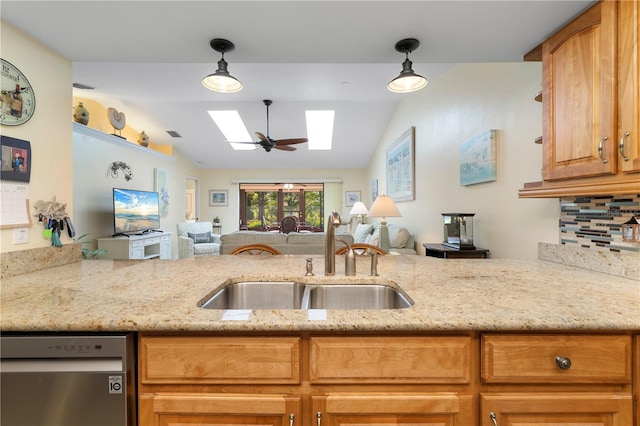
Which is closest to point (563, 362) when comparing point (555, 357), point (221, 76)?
point (555, 357)

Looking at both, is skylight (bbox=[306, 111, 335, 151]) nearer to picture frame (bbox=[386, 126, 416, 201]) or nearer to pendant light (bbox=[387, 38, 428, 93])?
picture frame (bbox=[386, 126, 416, 201])

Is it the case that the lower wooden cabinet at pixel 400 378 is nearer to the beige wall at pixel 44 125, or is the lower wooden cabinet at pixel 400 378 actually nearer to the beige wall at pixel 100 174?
the beige wall at pixel 44 125

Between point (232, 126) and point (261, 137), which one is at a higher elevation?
point (232, 126)

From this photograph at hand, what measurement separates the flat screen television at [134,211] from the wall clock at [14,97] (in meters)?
3.65

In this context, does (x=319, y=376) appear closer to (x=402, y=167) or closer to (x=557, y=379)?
(x=557, y=379)

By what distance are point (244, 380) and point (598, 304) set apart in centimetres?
116

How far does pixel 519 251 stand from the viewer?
7.38ft

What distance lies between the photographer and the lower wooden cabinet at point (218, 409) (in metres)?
0.90

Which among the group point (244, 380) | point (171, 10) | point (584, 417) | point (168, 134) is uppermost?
point (168, 134)

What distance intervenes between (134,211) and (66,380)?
500 centimetres

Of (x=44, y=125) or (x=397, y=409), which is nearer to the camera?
(x=397, y=409)

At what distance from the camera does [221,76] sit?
5.89 feet

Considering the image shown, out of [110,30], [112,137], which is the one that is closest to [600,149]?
[110,30]

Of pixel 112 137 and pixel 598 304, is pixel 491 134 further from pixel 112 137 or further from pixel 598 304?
pixel 112 137
